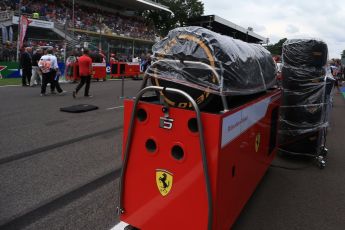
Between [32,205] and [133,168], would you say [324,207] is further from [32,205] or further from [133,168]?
[32,205]

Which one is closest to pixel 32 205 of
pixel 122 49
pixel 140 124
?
pixel 140 124

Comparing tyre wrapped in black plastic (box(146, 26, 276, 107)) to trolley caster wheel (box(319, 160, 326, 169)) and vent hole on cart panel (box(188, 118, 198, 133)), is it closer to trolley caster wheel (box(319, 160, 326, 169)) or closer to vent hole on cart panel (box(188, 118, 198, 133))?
vent hole on cart panel (box(188, 118, 198, 133))

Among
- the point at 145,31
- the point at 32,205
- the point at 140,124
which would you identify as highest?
the point at 145,31

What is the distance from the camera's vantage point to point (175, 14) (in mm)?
65875

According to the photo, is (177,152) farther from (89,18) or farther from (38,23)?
(89,18)

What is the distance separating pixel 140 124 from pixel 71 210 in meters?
1.34

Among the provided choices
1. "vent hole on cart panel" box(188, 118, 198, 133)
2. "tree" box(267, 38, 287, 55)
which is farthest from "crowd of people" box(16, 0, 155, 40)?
"vent hole on cart panel" box(188, 118, 198, 133)

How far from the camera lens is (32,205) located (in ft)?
11.7

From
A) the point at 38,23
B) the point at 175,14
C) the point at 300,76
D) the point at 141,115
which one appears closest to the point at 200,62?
the point at 141,115

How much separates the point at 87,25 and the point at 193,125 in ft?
116

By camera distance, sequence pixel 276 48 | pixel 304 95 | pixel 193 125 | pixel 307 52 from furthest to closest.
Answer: pixel 276 48 → pixel 304 95 → pixel 307 52 → pixel 193 125

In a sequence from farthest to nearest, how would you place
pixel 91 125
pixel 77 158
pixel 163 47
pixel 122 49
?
1. pixel 122 49
2. pixel 91 125
3. pixel 77 158
4. pixel 163 47

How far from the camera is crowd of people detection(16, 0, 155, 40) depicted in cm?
3167

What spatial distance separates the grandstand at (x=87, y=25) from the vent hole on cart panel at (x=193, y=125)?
64.8ft
